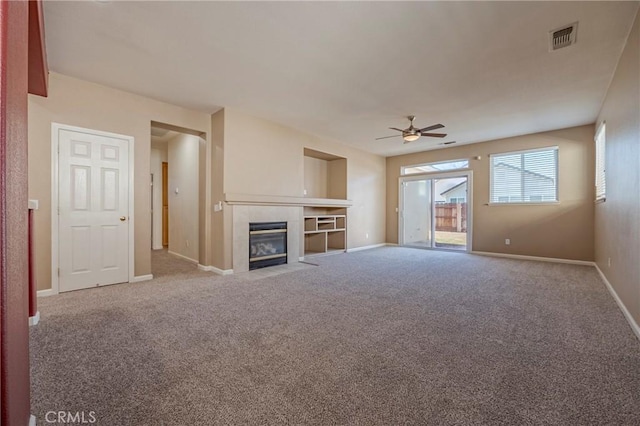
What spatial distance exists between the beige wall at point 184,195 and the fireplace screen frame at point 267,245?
1134 millimetres

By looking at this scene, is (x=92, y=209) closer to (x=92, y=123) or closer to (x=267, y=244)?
(x=92, y=123)

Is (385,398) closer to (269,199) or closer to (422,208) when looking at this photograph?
(269,199)

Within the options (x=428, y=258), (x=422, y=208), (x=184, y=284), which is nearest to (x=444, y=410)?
(x=184, y=284)

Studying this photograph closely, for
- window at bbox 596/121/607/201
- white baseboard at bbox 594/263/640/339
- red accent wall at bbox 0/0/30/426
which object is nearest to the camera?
red accent wall at bbox 0/0/30/426

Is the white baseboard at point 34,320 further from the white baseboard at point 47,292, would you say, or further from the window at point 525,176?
the window at point 525,176

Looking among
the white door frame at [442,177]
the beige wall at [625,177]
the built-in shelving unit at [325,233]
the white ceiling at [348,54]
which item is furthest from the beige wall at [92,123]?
the white door frame at [442,177]

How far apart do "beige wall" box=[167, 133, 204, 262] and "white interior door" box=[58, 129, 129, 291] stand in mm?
1371

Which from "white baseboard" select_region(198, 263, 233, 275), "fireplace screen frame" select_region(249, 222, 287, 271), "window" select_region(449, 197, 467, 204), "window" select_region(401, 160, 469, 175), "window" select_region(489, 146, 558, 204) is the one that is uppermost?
"window" select_region(401, 160, 469, 175)

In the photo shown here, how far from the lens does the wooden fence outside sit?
23.0 ft

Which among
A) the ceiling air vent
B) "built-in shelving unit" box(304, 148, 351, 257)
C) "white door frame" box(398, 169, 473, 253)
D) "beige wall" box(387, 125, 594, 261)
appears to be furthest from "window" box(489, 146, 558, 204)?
the ceiling air vent

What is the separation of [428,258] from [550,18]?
438cm

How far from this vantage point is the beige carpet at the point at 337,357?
1372 millimetres

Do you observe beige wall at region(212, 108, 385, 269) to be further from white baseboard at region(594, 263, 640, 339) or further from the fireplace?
white baseboard at region(594, 263, 640, 339)

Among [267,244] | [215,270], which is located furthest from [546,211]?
[215,270]
